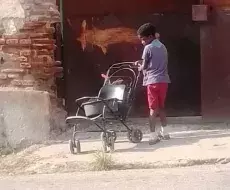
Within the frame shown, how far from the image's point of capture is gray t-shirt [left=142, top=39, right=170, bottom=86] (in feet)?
31.2

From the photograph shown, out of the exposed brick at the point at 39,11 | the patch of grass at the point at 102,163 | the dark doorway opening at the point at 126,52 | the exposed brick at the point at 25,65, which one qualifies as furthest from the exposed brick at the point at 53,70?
the patch of grass at the point at 102,163

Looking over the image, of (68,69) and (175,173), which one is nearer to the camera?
(175,173)

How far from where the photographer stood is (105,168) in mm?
8602

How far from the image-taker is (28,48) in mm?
10281

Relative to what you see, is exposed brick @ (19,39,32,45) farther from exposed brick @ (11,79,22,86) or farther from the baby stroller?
the baby stroller

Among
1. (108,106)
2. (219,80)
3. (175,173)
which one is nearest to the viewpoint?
(175,173)

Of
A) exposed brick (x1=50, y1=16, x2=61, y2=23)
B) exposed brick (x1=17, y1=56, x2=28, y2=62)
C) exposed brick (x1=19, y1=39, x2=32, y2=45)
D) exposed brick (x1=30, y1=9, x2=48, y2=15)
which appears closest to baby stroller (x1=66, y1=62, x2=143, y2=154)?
exposed brick (x1=17, y1=56, x2=28, y2=62)

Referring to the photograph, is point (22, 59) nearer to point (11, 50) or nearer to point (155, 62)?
point (11, 50)

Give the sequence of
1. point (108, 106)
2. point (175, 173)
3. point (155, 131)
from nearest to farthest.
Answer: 1. point (175, 173)
2. point (108, 106)
3. point (155, 131)

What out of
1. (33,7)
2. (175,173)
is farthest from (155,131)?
(33,7)

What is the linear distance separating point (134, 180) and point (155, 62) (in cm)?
210

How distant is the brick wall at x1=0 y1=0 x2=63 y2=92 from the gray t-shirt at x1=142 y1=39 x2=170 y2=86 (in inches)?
64.3

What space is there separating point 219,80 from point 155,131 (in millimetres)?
1408

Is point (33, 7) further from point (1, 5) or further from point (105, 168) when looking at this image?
point (105, 168)
